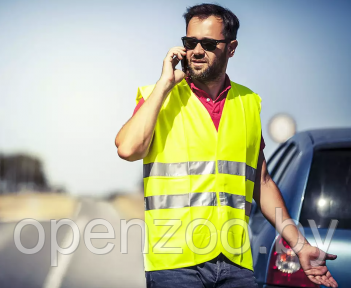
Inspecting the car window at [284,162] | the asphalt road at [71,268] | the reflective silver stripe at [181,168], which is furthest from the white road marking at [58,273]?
→ the reflective silver stripe at [181,168]

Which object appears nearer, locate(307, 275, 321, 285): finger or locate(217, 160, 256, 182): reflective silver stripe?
locate(217, 160, 256, 182): reflective silver stripe

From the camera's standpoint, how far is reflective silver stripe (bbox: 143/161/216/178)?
11.8ft

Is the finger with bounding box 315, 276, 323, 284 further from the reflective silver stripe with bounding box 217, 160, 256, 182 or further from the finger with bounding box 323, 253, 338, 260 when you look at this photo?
the reflective silver stripe with bounding box 217, 160, 256, 182

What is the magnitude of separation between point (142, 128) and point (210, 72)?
1.76 ft

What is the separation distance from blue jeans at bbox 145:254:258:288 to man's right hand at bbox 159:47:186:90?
34.9 inches

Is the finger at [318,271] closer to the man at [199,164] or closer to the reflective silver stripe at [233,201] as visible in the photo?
the man at [199,164]

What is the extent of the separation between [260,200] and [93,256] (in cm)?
806

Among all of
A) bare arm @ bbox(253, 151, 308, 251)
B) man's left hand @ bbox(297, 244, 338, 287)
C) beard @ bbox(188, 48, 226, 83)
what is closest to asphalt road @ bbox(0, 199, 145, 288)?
bare arm @ bbox(253, 151, 308, 251)

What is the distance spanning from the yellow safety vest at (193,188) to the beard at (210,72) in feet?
0.36

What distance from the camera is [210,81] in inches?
151

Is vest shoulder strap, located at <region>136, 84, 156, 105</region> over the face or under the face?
under

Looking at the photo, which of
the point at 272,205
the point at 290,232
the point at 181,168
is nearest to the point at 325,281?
the point at 290,232

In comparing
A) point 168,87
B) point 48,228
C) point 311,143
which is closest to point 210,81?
point 168,87

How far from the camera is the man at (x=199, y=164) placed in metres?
3.53
